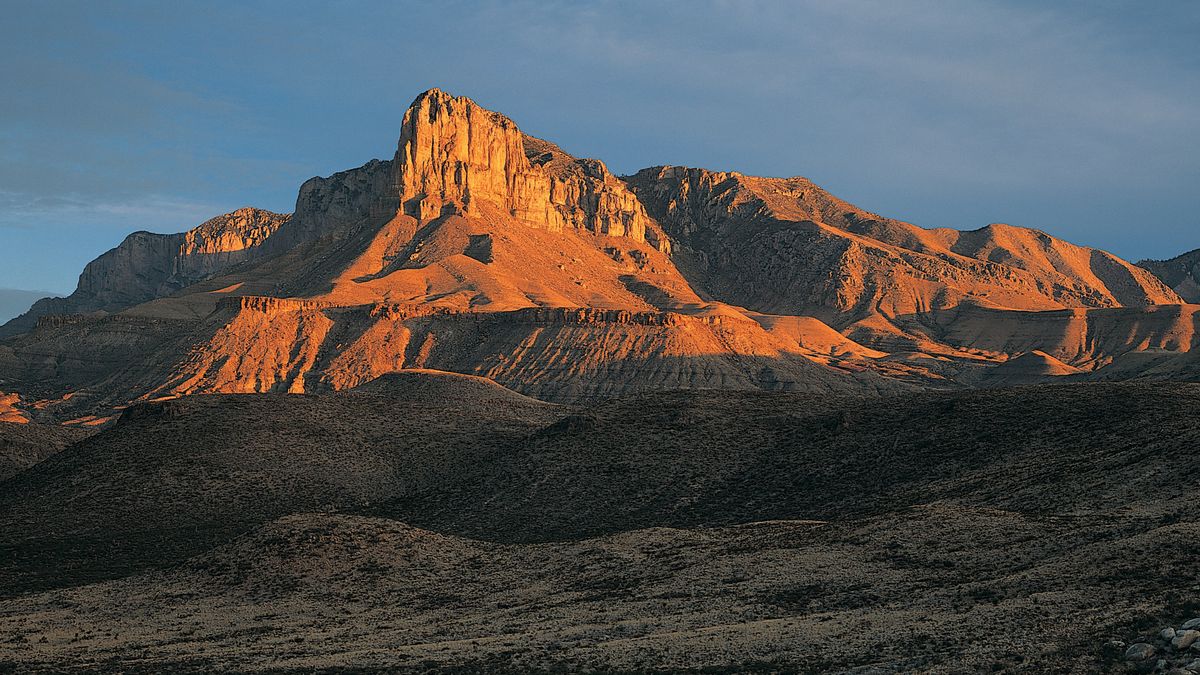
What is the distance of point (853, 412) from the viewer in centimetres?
8856

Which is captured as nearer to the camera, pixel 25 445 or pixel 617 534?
pixel 617 534

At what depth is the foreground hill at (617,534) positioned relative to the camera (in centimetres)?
3650

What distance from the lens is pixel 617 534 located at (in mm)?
63125

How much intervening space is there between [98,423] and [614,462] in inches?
4167

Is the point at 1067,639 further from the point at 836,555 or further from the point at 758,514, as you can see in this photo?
the point at 758,514

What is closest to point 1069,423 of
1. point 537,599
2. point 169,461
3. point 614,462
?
point 614,462

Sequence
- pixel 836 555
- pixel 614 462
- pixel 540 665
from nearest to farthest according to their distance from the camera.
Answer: pixel 540 665 → pixel 836 555 → pixel 614 462

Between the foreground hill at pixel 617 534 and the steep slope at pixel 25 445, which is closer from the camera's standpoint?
the foreground hill at pixel 617 534

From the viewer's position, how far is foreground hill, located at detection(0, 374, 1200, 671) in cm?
3650

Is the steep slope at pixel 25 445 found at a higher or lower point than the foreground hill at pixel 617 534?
higher

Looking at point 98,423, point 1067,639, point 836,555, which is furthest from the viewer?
point 98,423

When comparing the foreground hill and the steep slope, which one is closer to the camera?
the foreground hill

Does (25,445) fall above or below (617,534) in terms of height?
above

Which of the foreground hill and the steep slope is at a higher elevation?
the steep slope
